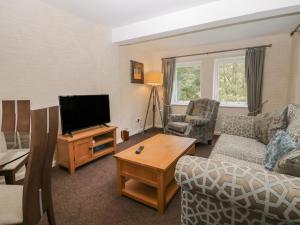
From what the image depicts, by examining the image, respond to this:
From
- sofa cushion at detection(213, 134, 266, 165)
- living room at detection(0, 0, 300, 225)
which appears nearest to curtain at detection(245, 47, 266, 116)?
living room at detection(0, 0, 300, 225)

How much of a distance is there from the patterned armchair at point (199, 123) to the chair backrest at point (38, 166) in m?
2.66

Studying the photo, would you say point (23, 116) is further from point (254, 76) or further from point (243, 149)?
point (254, 76)

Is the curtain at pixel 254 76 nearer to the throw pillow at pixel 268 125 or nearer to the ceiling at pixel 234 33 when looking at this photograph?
the ceiling at pixel 234 33

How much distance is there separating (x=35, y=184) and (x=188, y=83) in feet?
14.5

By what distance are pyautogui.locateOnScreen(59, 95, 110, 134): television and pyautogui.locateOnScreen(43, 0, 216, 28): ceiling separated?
4.33 feet

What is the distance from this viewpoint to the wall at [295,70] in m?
3.01

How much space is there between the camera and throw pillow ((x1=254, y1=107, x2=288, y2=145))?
1954 millimetres

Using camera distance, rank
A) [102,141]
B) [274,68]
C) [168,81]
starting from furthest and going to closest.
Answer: [168,81], [274,68], [102,141]

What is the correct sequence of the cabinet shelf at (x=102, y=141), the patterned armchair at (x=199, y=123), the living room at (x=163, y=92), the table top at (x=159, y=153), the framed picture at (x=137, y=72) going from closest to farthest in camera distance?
the living room at (x=163, y=92)
the table top at (x=159, y=153)
the cabinet shelf at (x=102, y=141)
the patterned armchair at (x=199, y=123)
the framed picture at (x=137, y=72)

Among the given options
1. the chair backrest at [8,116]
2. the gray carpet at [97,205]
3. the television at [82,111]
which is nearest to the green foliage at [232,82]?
the television at [82,111]

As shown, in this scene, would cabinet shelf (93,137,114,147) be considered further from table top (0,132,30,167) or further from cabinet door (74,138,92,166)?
table top (0,132,30,167)

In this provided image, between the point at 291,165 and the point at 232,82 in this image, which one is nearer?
the point at 291,165

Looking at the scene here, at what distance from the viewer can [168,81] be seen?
4.82m

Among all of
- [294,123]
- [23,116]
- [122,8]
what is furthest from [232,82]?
[23,116]
